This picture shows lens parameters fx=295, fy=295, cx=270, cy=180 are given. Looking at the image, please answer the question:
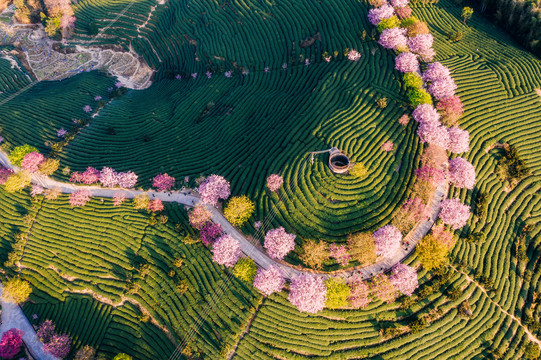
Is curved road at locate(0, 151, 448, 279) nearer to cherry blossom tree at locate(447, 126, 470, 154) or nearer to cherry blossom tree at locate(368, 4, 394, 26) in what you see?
cherry blossom tree at locate(447, 126, 470, 154)

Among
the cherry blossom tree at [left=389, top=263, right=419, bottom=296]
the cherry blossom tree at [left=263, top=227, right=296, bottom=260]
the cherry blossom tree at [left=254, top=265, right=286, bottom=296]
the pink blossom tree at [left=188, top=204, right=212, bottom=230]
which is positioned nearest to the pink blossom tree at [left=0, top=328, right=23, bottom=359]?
the pink blossom tree at [left=188, top=204, right=212, bottom=230]

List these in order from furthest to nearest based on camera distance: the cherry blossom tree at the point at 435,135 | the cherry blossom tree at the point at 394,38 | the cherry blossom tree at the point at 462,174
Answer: the cherry blossom tree at the point at 394,38 < the cherry blossom tree at the point at 435,135 < the cherry blossom tree at the point at 462,174

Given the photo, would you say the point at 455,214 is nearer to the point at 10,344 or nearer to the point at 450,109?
the point at 450,109

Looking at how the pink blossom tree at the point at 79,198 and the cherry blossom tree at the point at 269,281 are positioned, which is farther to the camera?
the pink blossom tree at the point at 79,198

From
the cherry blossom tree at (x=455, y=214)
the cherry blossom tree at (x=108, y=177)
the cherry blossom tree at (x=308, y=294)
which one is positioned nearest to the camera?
the cherry blossom tree at (x=308, y=294)

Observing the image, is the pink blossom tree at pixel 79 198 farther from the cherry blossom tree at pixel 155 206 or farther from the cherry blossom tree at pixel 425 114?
the cherry blossom tree at pixel 425 114

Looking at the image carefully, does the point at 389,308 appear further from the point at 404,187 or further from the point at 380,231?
the point at 404,187

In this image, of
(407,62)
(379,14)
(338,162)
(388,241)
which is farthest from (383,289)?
(379,14)

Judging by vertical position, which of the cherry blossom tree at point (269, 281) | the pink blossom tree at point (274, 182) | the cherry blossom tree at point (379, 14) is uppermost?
the cherry blossom tree at point (379, 14)

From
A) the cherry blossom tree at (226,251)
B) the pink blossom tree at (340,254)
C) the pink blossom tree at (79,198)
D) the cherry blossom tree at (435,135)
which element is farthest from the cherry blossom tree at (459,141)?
the pink blossom tree at (79,198)
